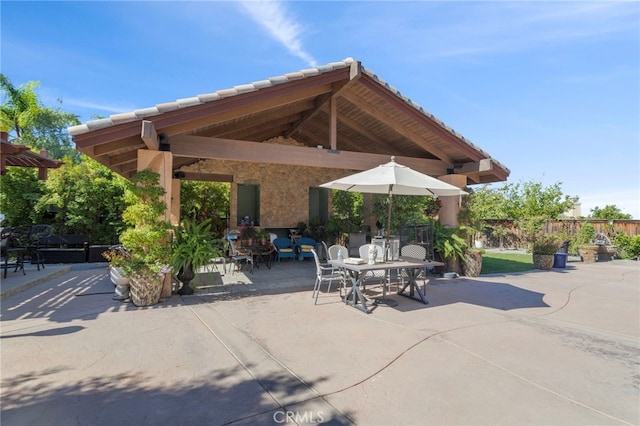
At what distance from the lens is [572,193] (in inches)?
854

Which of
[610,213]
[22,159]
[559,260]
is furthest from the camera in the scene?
[610,213]

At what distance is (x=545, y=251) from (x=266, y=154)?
375 inches

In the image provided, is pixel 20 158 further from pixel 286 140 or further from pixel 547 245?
pixel 547 245

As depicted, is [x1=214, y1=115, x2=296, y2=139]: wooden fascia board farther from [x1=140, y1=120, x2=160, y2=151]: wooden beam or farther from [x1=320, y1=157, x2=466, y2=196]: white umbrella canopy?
[x1=320, y1=157, x2=466, y2=196]: white umbrella canopy

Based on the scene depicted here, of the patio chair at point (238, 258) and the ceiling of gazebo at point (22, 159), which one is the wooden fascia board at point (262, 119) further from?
the ceiling of gazebo at point (22, 159)

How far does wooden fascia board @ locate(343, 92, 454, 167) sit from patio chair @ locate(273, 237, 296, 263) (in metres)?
4.71

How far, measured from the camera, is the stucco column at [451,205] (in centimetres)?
878

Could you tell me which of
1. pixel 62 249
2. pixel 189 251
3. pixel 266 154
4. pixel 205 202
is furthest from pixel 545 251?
pixel 62 249

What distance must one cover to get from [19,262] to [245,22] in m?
8.02

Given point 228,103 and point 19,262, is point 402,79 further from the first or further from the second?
point 19,262

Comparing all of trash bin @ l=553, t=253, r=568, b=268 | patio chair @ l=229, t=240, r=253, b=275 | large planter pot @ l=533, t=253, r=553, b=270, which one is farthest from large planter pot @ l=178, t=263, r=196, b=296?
trash bin @ l=553, t=253, r=568, b=268

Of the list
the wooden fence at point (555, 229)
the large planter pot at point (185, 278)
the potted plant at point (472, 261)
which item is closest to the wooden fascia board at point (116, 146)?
the large planter pot at point (185, 278)
